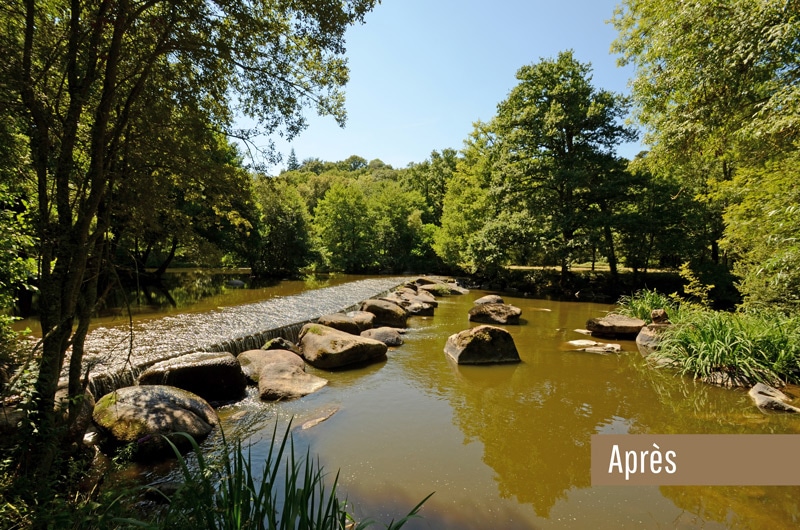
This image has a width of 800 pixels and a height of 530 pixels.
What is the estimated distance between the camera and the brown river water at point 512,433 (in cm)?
387

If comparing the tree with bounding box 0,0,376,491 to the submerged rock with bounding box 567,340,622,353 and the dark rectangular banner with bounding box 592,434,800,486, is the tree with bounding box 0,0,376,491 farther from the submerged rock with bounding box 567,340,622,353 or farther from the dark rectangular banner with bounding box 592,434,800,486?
the submerged rock with bounding box 567,340,622,353

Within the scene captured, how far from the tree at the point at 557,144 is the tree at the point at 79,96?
18.1 m

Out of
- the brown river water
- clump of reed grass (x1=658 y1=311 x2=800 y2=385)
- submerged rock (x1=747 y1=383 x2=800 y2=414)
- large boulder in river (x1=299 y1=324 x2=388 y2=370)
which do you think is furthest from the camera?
large boulder in river (x1=299 y1=324 x2=388 y2=370)

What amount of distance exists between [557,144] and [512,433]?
63.6 feet

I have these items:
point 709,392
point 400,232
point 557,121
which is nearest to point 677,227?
point 557,121

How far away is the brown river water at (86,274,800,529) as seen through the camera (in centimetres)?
387

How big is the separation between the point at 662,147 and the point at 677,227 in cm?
1305

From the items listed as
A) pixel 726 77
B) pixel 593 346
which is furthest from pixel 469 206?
pixel 726 77

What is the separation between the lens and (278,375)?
7.57 m

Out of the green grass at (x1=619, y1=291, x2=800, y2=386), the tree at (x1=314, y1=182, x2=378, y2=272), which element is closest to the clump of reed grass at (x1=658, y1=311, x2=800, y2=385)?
the green grass at (x1=619, y1=291, x2=800, y2=386)

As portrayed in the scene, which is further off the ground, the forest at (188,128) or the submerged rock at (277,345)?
the forest at (188,128)

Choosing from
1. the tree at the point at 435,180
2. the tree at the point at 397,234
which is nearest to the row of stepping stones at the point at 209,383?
the tree at the point at 397,234

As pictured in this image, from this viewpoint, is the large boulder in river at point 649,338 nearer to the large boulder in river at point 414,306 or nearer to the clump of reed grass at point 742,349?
the clump of reed grass at point 742,349

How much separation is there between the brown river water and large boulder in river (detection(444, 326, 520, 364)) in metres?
0.29
